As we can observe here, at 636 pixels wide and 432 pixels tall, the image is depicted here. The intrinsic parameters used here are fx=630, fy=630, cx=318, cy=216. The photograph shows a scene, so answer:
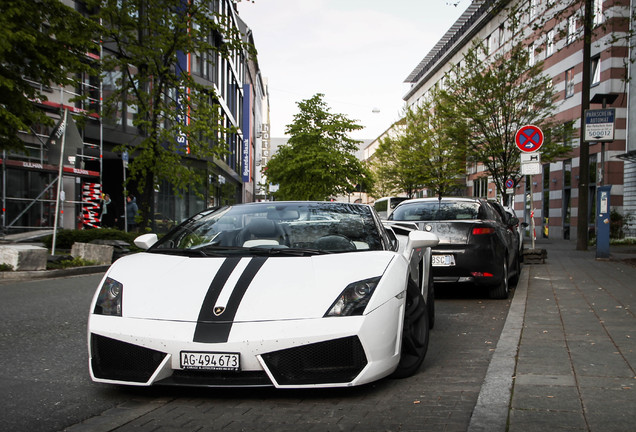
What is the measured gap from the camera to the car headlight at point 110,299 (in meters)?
3.77

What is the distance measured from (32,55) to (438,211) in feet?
32.8

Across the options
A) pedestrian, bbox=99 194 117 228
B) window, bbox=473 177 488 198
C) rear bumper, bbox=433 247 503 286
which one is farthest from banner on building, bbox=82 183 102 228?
window, bbox=473 177 488 198

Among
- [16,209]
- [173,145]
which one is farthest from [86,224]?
[173,145]

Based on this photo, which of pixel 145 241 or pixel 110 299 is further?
pixel 145 241

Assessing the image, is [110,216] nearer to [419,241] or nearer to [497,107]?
[497,107]

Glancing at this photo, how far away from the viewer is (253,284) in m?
3.75

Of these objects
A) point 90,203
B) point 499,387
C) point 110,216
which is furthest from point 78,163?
point 499,387

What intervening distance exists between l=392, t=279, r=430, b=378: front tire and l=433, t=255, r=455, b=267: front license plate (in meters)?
3.88

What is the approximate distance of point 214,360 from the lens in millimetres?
3430

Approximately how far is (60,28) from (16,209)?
841 centimetres

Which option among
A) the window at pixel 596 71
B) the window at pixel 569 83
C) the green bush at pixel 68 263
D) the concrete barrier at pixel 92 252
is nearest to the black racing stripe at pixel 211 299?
the green bush at pixel 68 263

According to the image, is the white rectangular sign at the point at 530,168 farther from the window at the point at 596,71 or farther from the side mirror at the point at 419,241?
the window at the point at 596,71

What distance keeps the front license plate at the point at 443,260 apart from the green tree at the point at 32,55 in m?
9.08

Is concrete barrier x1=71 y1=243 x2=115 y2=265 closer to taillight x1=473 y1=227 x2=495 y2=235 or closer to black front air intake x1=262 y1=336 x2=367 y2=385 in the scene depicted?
taillight x1=473 y1=227 x2=495 y2=235
